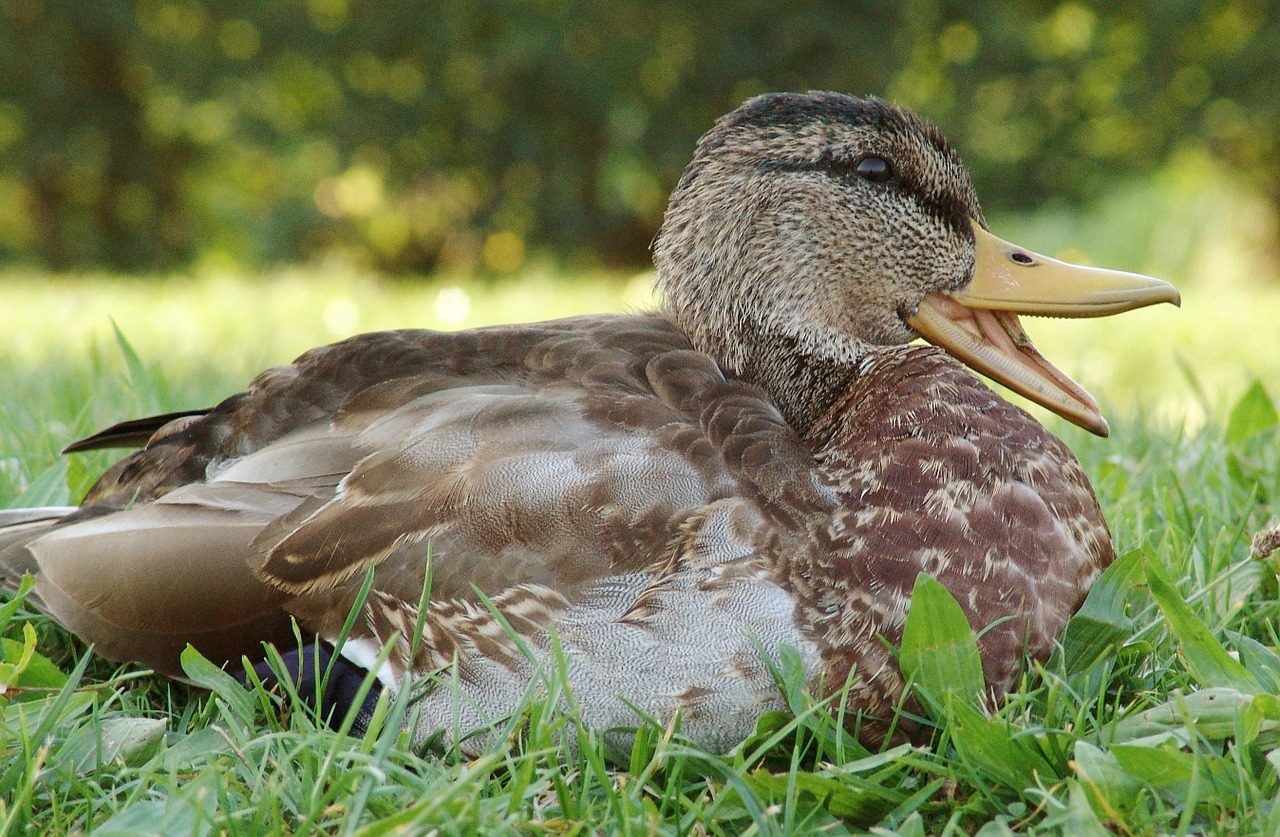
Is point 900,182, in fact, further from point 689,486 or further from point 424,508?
point 424,508

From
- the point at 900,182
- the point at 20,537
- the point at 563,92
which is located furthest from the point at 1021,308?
the point at 563,92

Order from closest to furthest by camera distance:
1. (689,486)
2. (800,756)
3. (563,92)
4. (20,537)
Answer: (800,756) < (689,486) < (20,537) < (563,92)

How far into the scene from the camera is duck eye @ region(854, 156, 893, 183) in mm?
2191

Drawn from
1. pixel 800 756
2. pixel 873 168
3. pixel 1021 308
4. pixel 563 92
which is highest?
pixel 873 168

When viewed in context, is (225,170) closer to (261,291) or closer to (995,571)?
(261,291)

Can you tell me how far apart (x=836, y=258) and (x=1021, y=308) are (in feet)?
1.07

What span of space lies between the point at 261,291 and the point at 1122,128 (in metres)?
8.34

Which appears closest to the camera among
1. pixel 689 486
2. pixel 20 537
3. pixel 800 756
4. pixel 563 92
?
pixel 800 756

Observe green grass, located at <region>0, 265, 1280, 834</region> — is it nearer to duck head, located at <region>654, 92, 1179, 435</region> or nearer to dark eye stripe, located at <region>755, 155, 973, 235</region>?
duck head, located at <region>654, 92, 1179, 435</region>

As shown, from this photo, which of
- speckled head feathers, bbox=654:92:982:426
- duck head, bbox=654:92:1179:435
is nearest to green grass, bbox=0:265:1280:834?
duck head, bbox=654:92:1179:435

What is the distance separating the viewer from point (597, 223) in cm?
1101

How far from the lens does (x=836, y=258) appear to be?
2.19 m

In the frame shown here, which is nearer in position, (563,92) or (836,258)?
(836,258)

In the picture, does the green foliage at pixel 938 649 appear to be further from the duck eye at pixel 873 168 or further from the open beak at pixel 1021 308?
the duck eye at pixel 873 168
